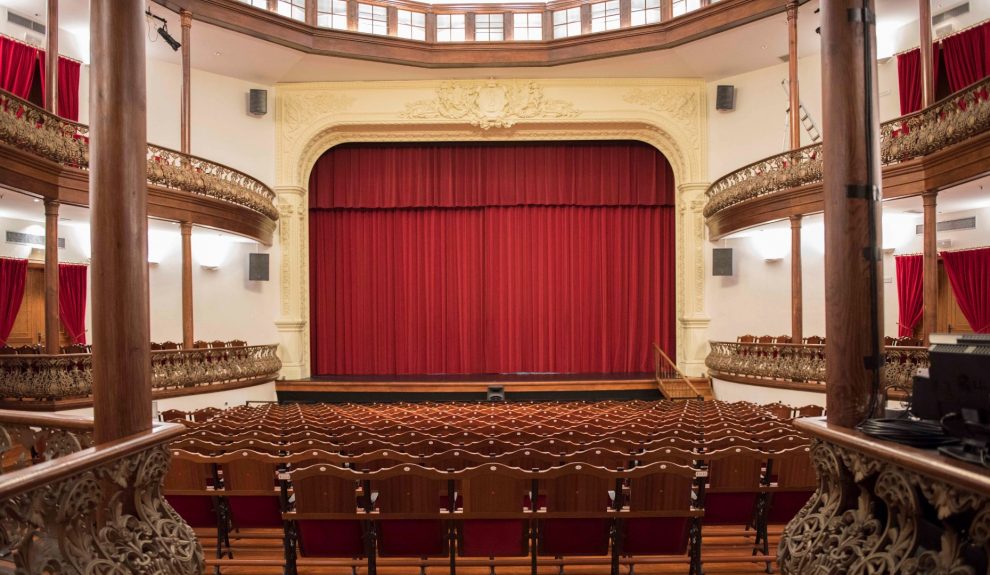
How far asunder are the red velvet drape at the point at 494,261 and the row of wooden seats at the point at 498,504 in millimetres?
12748

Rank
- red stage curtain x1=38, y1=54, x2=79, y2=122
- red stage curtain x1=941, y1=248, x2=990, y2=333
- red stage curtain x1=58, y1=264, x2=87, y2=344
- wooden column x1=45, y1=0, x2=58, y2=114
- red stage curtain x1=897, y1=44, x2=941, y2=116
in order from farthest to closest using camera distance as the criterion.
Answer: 1. red stage curtain x1=58, y1=264, x2=87, y2=344
2. red stage curtain x1=38, y1=54, x2=79, y2=122
3. red stage curtain x1=897, y1=44, x2=941, y2=116
4. red stage curtain x1=941, y1=248, x2=990, y2=333
5. wooden column x1=45, y1=0, x2=58, y2=114

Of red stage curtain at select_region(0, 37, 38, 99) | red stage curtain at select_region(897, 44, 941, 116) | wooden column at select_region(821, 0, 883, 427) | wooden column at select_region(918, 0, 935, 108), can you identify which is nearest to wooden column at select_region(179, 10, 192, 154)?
red stage curtain at select_region(0, 37, 38, 99)

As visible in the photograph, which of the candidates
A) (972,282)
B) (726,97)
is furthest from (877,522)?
(726,97)

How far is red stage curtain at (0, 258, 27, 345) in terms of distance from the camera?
39.2ft

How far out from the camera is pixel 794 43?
40.2 ft

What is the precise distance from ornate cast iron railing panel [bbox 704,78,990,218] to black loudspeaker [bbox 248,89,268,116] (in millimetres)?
10191

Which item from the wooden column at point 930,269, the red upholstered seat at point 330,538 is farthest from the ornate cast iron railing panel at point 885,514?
the wooden column at point 930,269

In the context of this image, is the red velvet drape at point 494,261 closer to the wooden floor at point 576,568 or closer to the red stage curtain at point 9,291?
the red stage curtain at point 9,291

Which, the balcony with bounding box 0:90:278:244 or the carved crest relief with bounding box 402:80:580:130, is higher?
the carved crest relief with bounding box 402:80:580:130

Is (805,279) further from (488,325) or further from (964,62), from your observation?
(488,325)

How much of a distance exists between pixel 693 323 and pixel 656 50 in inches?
242

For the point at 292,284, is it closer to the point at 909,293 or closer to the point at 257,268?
the point at 257,268

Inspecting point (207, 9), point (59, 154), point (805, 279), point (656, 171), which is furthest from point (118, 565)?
point (656, 171)

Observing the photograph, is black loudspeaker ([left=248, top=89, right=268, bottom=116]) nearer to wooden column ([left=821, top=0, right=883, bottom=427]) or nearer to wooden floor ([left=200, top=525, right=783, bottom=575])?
wooden floor ([left=200, top=525, right=783, bottom=575])
